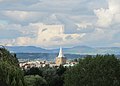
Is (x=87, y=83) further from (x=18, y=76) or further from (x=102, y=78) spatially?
(x=18, y=76)

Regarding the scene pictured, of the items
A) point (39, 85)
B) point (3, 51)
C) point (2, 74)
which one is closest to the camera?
point (2, 74)

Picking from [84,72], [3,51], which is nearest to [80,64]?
[84,72]

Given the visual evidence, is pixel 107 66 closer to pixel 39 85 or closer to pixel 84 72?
pixel 84 72

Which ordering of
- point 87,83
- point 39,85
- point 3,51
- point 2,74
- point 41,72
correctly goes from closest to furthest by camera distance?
point 2,74
point 3,51
point 87,83
point 39,85
point 41,72

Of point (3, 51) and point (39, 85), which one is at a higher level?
point (3, 51)

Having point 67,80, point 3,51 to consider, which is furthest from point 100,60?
point 3,51

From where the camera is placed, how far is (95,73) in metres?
68.2

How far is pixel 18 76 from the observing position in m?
35.2

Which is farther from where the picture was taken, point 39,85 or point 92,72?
point 39,85

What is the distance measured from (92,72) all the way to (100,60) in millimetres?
3453

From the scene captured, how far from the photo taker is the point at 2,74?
35000 mm

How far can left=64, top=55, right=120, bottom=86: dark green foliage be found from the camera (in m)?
67.6

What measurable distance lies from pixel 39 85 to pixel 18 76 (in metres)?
54.8

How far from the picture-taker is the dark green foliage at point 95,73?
67625 mm
